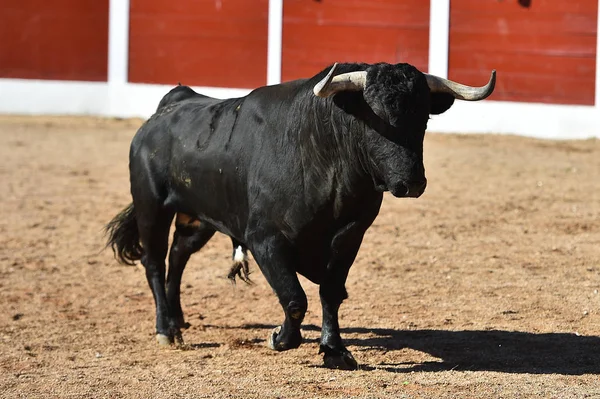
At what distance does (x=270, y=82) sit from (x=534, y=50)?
345 cm

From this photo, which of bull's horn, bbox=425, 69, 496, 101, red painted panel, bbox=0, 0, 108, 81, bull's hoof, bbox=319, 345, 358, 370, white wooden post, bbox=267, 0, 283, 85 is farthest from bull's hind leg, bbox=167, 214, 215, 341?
red painted panel, bbox=0, 0, 108, 81

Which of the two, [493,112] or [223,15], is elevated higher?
[223,15]

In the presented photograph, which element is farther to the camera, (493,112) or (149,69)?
(149,69)

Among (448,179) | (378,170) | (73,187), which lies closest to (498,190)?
(448,179)

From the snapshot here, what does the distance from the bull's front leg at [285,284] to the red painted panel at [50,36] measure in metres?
11.2

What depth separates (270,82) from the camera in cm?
1509

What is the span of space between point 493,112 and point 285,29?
299 cm

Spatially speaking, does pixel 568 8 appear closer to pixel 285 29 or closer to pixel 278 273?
pixel 285 29

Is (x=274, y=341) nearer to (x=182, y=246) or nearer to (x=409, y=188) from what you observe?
(x=409, y=188)

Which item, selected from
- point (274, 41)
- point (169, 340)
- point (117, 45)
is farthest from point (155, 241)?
point (117, 45)

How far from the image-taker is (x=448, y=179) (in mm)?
10555

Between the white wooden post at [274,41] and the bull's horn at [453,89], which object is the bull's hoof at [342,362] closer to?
the bull's horn at [453,89]

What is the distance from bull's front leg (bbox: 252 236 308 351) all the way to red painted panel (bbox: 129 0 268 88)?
1018 cm

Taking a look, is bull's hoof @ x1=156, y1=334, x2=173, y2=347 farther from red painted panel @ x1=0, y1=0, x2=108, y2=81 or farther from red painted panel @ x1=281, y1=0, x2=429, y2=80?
red painted panel @ x1=0, y1=0, x2=108, y2=81
